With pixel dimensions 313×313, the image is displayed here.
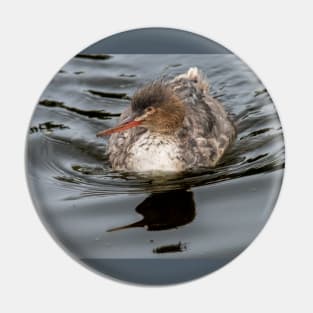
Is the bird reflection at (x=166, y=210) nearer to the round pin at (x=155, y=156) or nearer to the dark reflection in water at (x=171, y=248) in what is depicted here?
the round pin at (x=155, y=156)

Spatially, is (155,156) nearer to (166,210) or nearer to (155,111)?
(155,111)

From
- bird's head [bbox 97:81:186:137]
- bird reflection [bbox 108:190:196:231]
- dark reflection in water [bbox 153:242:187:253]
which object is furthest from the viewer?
bird's head [bbox 97:81:186:137]

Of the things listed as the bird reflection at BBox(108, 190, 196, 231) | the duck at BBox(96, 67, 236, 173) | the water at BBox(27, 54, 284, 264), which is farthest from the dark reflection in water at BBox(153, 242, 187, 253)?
the duck at BBox(96, 67, 236, 173)

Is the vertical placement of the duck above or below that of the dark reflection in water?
above

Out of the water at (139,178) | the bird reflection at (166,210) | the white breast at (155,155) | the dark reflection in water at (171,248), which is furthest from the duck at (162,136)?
the dark reflection in water at (171,248)

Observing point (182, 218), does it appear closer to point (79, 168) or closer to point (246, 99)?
point (79, 168)

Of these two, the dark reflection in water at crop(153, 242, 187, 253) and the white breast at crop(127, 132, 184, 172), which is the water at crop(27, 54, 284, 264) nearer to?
the dark reflection in water at crop(153, 242, 187, 253)

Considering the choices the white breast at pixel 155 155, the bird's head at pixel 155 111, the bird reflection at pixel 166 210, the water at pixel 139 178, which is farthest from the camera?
the white breast at pixel 155 155
